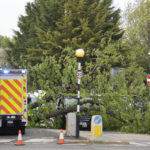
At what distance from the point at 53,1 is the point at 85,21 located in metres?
4.06

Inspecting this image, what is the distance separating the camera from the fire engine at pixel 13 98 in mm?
18828

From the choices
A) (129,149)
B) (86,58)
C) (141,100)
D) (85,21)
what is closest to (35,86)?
(141,100)

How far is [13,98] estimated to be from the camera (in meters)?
18.9

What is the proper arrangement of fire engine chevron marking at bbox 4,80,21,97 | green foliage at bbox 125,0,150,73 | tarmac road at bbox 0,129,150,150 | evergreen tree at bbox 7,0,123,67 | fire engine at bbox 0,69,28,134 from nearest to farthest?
tarmac road at bbox 0,129,150,150, fire engine at bbox 0,69,28,134, fire engine chevron marking at bbox 4,80,21,97, evergreen tree at bbox 7,0,123,67, green foliage at bbox 125,0,150,73

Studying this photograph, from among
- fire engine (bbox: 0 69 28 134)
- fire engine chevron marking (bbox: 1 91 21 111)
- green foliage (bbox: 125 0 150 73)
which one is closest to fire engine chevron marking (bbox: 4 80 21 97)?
fire engine (bbox: 0 69 28 134)

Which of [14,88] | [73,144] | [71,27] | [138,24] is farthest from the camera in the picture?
[138,24]

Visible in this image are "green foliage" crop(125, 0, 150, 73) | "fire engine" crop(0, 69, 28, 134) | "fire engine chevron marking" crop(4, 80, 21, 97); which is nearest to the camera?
"fire engine" crop(0, 69, 28, 134)

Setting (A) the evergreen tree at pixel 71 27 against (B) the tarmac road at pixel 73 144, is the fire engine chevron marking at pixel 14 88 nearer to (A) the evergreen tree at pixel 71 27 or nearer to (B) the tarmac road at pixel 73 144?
(B) the tarmac road at pixel 73 144

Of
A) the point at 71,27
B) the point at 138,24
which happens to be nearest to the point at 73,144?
the point at 71,27

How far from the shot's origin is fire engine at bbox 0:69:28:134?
18828mm

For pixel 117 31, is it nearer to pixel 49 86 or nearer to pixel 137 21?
pixel 137 21

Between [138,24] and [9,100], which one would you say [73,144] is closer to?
[9,100]

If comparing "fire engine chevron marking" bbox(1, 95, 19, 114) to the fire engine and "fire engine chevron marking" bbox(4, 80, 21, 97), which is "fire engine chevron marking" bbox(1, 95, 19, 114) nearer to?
the fire engine

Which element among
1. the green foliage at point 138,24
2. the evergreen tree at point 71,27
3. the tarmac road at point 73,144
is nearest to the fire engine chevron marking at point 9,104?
the tarmac road at point 73,144
